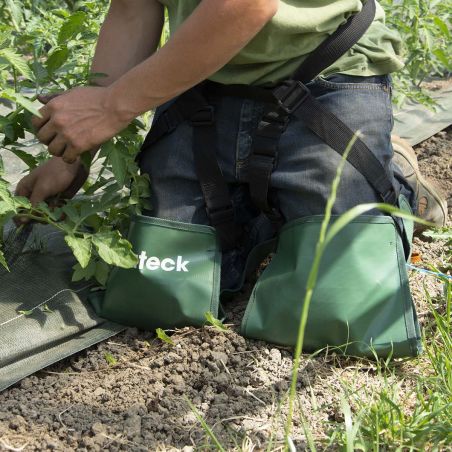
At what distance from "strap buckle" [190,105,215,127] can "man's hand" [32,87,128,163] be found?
289 mm

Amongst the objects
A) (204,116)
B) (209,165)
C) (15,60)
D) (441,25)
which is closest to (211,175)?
(209,165)

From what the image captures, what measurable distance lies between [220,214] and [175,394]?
57 cm

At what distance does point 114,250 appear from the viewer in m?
2.08

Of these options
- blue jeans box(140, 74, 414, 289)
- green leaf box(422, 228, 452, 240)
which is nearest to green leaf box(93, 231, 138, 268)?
blue jeans box(140, 74, 414, 289)

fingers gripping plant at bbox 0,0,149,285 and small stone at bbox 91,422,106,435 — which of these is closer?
small stone at bbox 91,422,106,435

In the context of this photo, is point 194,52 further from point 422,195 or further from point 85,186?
point 422,195

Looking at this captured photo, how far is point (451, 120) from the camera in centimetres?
356

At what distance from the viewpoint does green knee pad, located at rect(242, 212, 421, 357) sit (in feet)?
6.56

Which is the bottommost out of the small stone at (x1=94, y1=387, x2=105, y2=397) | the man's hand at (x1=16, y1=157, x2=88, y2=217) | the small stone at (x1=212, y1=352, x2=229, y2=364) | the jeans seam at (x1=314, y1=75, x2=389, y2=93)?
the small stone at (x1=94, y1=387, x2=105, y2=397)

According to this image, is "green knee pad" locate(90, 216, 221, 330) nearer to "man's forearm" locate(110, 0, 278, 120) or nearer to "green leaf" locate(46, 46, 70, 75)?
"man's forearm" locate(110, 0, 278, 120)

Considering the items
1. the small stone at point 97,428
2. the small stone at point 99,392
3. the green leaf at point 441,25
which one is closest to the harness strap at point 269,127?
the small stone at point 99,392

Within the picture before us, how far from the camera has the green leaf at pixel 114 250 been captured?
6.75 feet

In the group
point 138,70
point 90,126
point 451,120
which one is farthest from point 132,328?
point 451,120

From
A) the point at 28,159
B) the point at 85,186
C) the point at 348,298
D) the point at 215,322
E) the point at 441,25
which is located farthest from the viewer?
the point at 441,25
